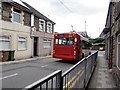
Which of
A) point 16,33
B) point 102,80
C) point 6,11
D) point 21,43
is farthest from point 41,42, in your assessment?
point 102,80

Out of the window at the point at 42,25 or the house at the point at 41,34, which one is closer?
the house at the point at 41,34

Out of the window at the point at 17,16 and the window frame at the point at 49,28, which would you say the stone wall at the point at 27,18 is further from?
the window frame at the point at 49,28

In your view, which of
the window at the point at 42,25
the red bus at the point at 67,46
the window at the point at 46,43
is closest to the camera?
the red bus at the point at 67,46

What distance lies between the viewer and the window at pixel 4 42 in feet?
32.5

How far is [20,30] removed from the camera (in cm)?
1199

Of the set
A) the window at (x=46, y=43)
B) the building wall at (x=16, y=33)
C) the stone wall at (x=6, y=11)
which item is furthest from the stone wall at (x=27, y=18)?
the window at (x=46, y=43)

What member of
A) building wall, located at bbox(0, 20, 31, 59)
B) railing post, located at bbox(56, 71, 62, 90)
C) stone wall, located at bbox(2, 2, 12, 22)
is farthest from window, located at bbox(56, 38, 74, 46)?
railing post, located at bbox(56, 71, 62, 90)

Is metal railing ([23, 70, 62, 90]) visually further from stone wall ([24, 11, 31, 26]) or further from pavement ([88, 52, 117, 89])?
stone wall ([24, 11, 31, 26])

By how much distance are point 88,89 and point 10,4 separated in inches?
458

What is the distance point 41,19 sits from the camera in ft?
52.9

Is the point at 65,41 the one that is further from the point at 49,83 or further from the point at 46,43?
the point at 46,43

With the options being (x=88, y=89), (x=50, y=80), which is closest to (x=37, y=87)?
(x=50, y=80)

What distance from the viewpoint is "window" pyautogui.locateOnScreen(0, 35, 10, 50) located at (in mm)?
9900

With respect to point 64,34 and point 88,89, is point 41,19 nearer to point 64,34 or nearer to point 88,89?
point 64,34
